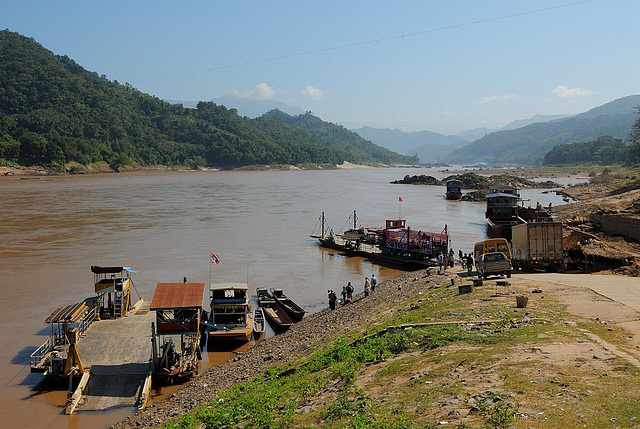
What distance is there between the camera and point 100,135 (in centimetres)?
16975

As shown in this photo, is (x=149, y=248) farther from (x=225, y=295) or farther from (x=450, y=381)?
(x=450, y=381)

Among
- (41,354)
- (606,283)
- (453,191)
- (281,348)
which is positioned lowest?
(41,354)

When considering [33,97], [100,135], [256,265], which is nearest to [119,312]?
[256,265]

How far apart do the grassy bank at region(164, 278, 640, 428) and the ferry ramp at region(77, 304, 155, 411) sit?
4.12 m

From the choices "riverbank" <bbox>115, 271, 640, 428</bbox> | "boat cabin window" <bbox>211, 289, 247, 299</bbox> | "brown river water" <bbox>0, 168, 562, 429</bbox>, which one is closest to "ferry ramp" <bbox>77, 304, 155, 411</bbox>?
"brown river water" <bbox>0, 168, 562, 429</bbox>

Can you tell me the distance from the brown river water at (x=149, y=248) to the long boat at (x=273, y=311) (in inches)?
75.2

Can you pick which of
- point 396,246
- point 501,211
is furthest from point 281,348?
point 501,211

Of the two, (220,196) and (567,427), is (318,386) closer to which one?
(567,427)

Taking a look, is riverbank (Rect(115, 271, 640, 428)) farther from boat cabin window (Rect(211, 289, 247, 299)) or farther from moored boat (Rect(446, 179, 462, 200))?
moored boat (Rect(446, 179, 462, 200))

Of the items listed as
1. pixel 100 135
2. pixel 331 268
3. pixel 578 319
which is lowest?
pixel 331 268

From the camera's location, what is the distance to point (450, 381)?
1116 centimetres

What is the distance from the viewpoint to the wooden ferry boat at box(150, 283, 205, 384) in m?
18.2

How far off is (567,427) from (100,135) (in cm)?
17759

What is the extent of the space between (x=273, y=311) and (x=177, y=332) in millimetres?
7024
